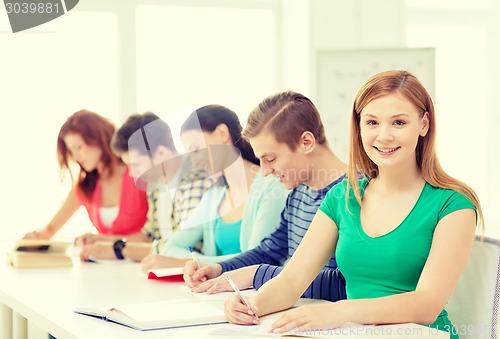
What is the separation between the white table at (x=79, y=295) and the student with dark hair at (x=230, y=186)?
19cm

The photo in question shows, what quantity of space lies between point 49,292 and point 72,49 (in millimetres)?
2504

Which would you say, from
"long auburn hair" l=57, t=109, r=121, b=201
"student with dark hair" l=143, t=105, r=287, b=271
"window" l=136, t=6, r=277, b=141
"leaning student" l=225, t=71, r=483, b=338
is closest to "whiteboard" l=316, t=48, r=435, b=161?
"window" l=136, t=6, r=277, b=141

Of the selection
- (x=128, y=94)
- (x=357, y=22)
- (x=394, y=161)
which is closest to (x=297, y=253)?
(x=394, y=161)

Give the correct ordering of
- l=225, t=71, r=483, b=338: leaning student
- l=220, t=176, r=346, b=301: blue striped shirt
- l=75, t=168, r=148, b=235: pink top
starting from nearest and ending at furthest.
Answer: l=225, t=71, r=483, b=338: leaning student → l=220, t=176, r=346, b=301: blue striped shirt → l=75, t=168, r=148, b=235: pink top

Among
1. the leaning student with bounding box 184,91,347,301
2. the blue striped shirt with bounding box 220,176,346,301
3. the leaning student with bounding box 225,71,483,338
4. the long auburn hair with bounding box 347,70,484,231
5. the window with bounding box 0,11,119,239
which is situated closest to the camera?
the leaning student with bounding box 225,71,483,338

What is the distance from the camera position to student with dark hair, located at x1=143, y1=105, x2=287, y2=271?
7.86 feet

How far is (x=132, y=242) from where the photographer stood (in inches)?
116

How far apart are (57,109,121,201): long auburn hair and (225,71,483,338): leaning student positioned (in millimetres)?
1616

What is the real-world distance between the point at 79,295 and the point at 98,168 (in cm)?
124

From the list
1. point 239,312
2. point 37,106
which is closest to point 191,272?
point 239,312

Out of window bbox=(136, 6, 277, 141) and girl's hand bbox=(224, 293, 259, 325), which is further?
window bbox=(136, 6, 277, 141)

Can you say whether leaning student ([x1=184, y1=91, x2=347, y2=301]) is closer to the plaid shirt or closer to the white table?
the white table

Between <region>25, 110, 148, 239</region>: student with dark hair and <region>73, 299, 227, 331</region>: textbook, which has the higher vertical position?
<region>25, 110, 148, 239</region>: student with dark hair

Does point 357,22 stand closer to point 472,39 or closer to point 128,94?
point 472,39
